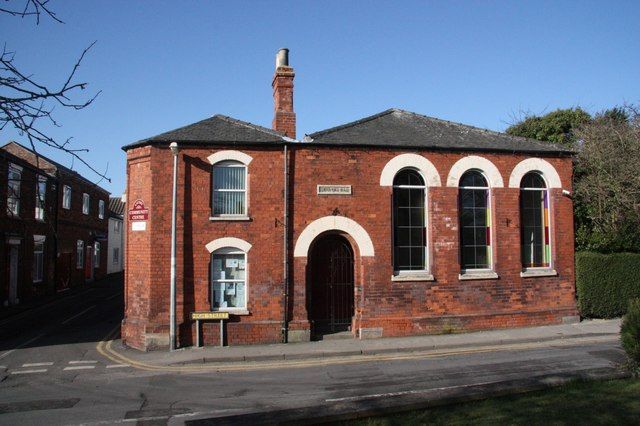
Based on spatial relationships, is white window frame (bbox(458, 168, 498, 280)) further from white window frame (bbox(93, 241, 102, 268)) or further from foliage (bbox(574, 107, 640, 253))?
white window frame (bbox(93, 241, 102, 268))

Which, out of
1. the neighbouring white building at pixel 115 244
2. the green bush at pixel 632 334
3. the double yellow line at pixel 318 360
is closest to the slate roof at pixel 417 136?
the double yellow line at pixel 318 360

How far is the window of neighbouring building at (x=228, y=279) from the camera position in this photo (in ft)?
46.3

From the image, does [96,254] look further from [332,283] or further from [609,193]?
[609,193]

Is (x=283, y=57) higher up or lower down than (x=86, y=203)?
higher up

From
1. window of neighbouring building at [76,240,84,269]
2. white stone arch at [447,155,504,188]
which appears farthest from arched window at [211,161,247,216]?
window of neighbouring building at [76,240,84,269]

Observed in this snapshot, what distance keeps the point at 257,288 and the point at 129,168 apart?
17.1ft

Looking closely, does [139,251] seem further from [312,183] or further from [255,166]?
[312,183]

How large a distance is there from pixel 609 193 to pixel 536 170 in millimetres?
3970

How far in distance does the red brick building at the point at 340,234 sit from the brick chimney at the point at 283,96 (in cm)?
4

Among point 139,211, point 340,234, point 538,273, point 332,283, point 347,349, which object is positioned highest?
point 139,211

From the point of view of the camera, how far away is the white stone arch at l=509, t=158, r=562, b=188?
1587 cm

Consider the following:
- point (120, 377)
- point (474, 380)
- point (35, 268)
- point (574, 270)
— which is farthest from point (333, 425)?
point (35, 268)

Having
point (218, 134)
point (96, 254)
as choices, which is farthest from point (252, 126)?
point (96, 254)

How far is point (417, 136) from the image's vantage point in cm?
1576
